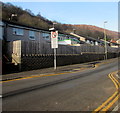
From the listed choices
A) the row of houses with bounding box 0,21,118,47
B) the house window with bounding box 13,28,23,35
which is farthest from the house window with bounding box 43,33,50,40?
the house window with bounding box 13,28,23,35

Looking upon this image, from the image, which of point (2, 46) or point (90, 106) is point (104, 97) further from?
point (2, 46)

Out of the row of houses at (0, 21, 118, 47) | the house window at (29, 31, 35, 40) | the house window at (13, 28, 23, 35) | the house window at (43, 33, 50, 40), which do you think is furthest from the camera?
the house window at (43, 33, 50, 40)

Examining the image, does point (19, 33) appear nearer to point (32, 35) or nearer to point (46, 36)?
point (32, 35)

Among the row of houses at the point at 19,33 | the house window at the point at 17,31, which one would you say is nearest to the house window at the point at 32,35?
the row of houses at the point at 19,33

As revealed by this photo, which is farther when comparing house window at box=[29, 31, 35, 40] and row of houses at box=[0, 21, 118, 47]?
house window at box=[29, 31, 35, 40]

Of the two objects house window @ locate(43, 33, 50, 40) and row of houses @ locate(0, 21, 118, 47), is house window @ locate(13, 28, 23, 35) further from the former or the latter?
house window @ locate(43, 33, 50, 40)

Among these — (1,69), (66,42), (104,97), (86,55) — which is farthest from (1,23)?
(104,97)

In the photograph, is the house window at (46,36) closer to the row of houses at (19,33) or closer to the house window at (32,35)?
the row of houses at (19,33)

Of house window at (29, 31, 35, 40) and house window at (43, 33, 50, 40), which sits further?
house window at (43, 33, 50, 40)

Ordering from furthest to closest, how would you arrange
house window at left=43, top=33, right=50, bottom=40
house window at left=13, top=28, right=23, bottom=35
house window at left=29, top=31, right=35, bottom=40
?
house window at left=43, top=33, right=50, bottom=40 < house window at left=29, top=31, right=35, bottom=40 < house window at left=13, top=28, right=23, bottom=35

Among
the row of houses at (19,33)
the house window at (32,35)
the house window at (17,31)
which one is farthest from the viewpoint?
the house window at (32,35)

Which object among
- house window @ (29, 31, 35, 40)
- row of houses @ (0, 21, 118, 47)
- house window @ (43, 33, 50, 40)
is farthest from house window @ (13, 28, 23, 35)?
house window @ (43, 33, 50, 40)

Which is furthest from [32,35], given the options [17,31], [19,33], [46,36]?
[46,36]

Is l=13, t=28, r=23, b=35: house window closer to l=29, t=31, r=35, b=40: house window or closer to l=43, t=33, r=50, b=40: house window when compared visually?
l=29, t=31, r=35, b=40: house window
